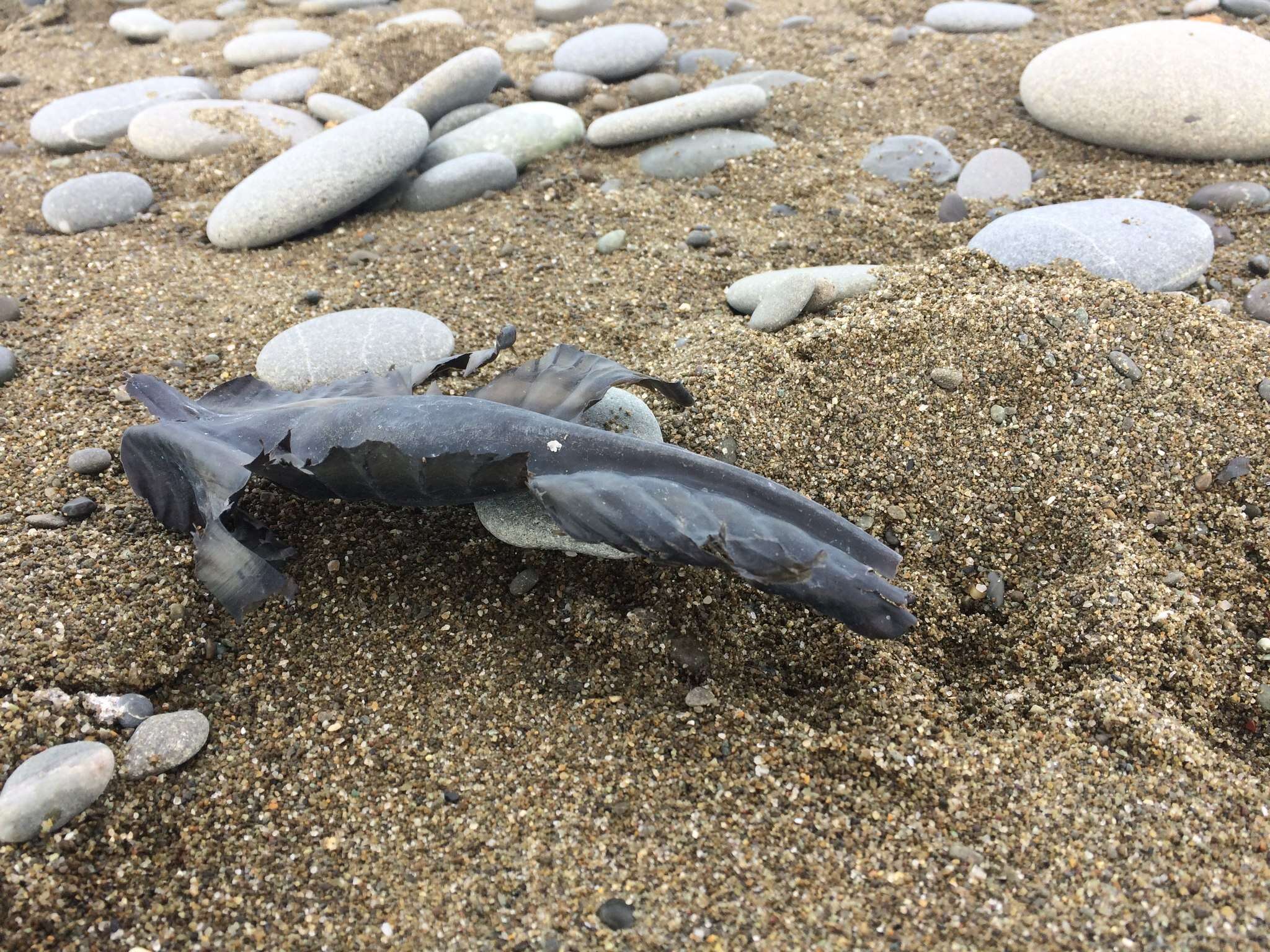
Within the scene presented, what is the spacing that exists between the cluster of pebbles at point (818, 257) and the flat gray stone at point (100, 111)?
0.02 m

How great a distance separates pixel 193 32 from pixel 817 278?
218 inches

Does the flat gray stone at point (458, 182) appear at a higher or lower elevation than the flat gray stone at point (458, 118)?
lower

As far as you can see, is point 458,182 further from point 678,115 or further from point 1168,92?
point 1168,92

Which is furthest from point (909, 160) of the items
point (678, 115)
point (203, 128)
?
point (203, 128)

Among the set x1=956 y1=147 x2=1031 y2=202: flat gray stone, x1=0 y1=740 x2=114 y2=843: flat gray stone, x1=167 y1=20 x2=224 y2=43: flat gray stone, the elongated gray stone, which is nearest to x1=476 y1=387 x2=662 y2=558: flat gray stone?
the elongated gray stone

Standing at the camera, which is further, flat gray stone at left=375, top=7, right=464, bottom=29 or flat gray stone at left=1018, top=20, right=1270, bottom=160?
flat gray stone at left=375, top=7, right=464, bottom=29

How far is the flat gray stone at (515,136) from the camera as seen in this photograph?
14.5ft

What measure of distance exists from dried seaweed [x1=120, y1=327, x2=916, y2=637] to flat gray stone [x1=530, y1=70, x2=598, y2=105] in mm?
2805

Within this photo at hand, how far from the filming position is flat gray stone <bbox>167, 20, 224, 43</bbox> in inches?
251

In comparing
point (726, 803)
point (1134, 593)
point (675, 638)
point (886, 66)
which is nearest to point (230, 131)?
point (886, 66)

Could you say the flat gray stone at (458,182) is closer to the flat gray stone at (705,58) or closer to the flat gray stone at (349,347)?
the flat gray stone at (349,347)

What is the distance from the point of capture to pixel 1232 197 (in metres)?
3.77

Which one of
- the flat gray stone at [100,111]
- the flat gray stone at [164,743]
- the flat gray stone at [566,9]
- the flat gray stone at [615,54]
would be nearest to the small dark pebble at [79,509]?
the flat gray stone at [164,743]

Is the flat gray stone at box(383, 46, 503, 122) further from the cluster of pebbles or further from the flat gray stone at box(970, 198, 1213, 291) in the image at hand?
the flat gray stone at box(970, 198, 1213, 291)
